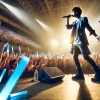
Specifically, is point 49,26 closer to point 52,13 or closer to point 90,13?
point 52,13

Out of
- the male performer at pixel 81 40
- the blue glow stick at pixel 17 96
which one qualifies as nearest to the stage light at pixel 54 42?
the male performer at pixel 81 40

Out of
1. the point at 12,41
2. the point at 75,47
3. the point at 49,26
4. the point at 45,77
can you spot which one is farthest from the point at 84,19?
the point at 49,26

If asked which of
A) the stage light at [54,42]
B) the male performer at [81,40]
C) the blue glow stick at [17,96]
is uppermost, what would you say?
the stage light at [54,42]

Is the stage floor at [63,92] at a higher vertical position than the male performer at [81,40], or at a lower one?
lower

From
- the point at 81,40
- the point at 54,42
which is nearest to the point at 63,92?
the point at 81,40

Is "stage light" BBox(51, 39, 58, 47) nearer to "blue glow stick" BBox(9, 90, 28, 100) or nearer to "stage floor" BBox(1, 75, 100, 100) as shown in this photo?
"stage floor" BBox(1, 75, 100, 100)

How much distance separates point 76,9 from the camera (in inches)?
124

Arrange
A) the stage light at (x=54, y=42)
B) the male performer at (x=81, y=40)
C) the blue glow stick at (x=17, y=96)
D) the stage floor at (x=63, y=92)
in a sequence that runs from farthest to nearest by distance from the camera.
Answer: the stage light at (x=54, y=42)
the male performer at (x=81, y=40)
the stage floor at (x=63, y=92)
the blue glow stick at (x=17, y=96)

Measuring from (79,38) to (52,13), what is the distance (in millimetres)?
13020

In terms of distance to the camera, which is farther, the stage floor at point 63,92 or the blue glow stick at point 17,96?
the stage floor at point 63,92

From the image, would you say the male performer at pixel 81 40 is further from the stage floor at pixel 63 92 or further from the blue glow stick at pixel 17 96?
the blue glow stick at pixel 17 96

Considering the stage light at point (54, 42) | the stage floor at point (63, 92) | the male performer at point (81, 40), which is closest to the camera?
the stage floor at point (63, 92)

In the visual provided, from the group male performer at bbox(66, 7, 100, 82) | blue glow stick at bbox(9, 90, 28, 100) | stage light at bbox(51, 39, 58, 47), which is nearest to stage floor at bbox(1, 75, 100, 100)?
blue glow stick at bbox(9, 90, 28, 100)

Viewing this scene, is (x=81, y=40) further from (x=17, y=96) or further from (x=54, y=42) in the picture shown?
(x=54, y=42)
